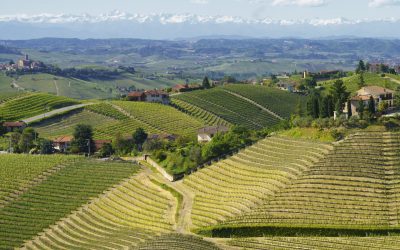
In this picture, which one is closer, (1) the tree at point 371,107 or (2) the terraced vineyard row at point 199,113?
(1) the tree at point 371,107

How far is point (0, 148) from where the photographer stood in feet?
320

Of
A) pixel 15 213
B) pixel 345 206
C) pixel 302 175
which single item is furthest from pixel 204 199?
pixel 15 213

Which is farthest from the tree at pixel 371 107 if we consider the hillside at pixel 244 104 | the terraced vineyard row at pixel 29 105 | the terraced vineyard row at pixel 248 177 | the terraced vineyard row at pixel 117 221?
the terraced vineyard row at pixel 29 105

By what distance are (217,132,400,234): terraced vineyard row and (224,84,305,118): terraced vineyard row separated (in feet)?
226

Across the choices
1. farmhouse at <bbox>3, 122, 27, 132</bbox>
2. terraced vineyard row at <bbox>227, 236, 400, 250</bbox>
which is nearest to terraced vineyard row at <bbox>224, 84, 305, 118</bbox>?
farmhouse at <bbox>3, 122, 27, 132</bbox>

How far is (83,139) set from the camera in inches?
3777

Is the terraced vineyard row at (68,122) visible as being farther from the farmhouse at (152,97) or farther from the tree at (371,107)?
the tree at (371,107)

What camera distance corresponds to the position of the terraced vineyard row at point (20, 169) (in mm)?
70344

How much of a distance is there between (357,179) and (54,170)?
3364 cm

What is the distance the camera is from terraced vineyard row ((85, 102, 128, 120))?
384ft

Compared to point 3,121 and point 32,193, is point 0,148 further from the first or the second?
point 32,193

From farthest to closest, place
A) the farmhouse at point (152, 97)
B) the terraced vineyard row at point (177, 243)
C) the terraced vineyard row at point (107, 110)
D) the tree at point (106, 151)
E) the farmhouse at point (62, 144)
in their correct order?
the farmhouse at point (152, 97) → the terraced vineyard row at point (107, 110) → the farmhouse at point (62, 144) → the tree at point (106, 151) → the terraced vineyard row at point (177, 243)

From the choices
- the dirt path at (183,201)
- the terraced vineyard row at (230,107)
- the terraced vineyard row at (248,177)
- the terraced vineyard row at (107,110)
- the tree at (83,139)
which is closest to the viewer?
the dirt path at (183,201)

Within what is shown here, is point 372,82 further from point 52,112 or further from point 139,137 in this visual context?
point 52,112
